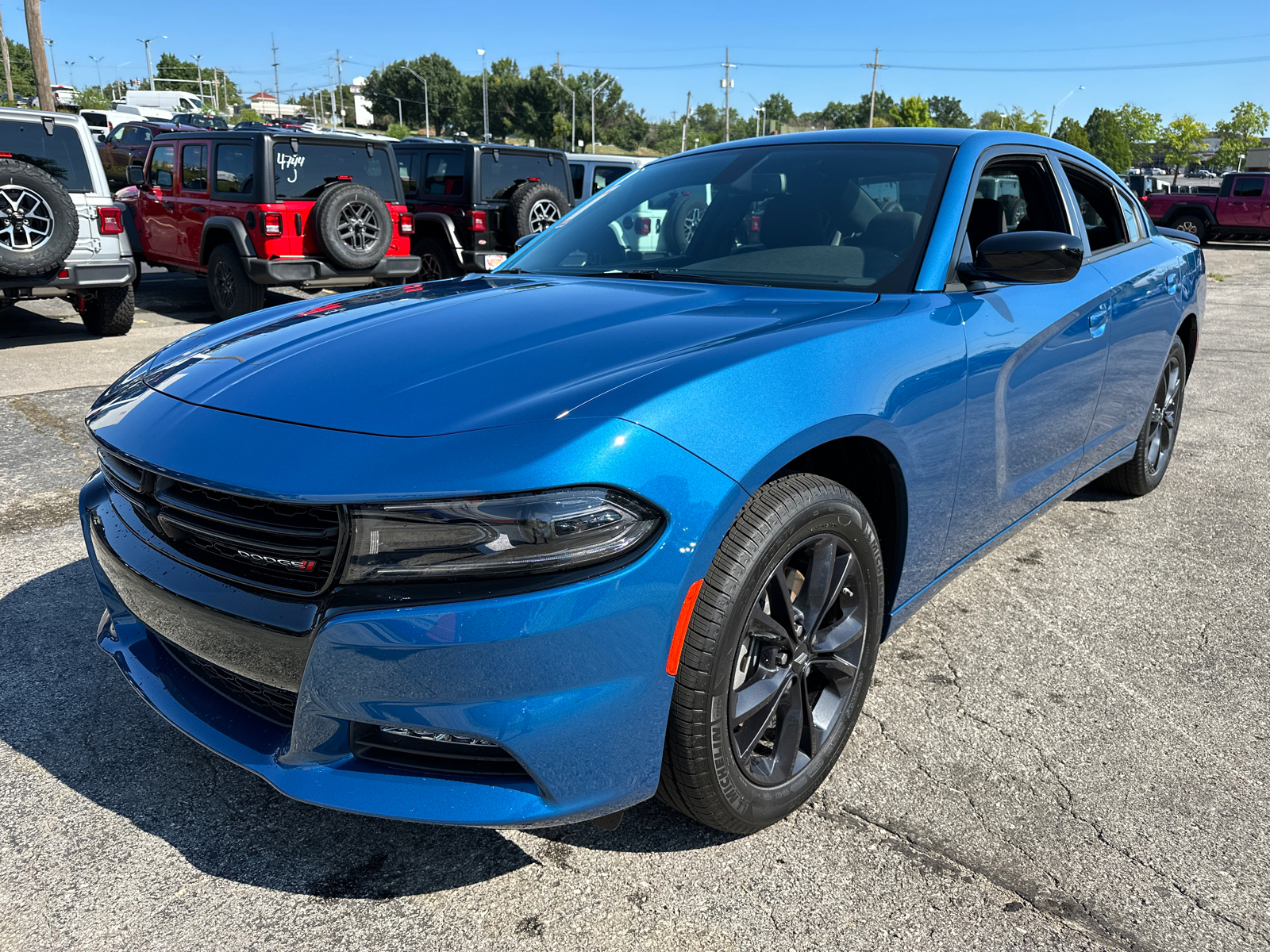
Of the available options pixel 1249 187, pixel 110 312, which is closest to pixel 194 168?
pixel 110 312

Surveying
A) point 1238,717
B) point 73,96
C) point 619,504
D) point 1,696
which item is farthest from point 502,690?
point 73,96

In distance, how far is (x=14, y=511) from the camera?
13.9 feet

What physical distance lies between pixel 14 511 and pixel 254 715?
301 centimetres

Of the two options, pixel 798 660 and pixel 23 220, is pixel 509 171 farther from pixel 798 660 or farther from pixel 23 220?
pixel 798 660

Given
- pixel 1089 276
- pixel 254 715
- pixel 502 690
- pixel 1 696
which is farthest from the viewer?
pixel 1089 276

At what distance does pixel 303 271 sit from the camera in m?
9.00

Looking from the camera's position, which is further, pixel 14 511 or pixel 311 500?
pixel 14 511

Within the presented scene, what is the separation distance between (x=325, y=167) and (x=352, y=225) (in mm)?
725

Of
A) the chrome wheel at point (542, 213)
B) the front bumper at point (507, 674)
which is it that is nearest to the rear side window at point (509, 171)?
the chrome wheel at point (542, 213)

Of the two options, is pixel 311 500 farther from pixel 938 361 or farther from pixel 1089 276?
pixel 1089 276

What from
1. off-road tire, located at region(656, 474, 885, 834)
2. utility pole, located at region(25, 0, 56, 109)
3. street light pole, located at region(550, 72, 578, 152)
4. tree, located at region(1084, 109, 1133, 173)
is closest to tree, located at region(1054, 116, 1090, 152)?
tree, located at region(1084, 109, 1133, 173)

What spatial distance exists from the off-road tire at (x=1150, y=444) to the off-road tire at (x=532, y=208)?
698 cm

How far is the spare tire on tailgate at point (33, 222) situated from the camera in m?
7.12

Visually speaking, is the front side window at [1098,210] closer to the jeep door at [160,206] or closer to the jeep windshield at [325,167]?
the jeep windshield at [325,167]
